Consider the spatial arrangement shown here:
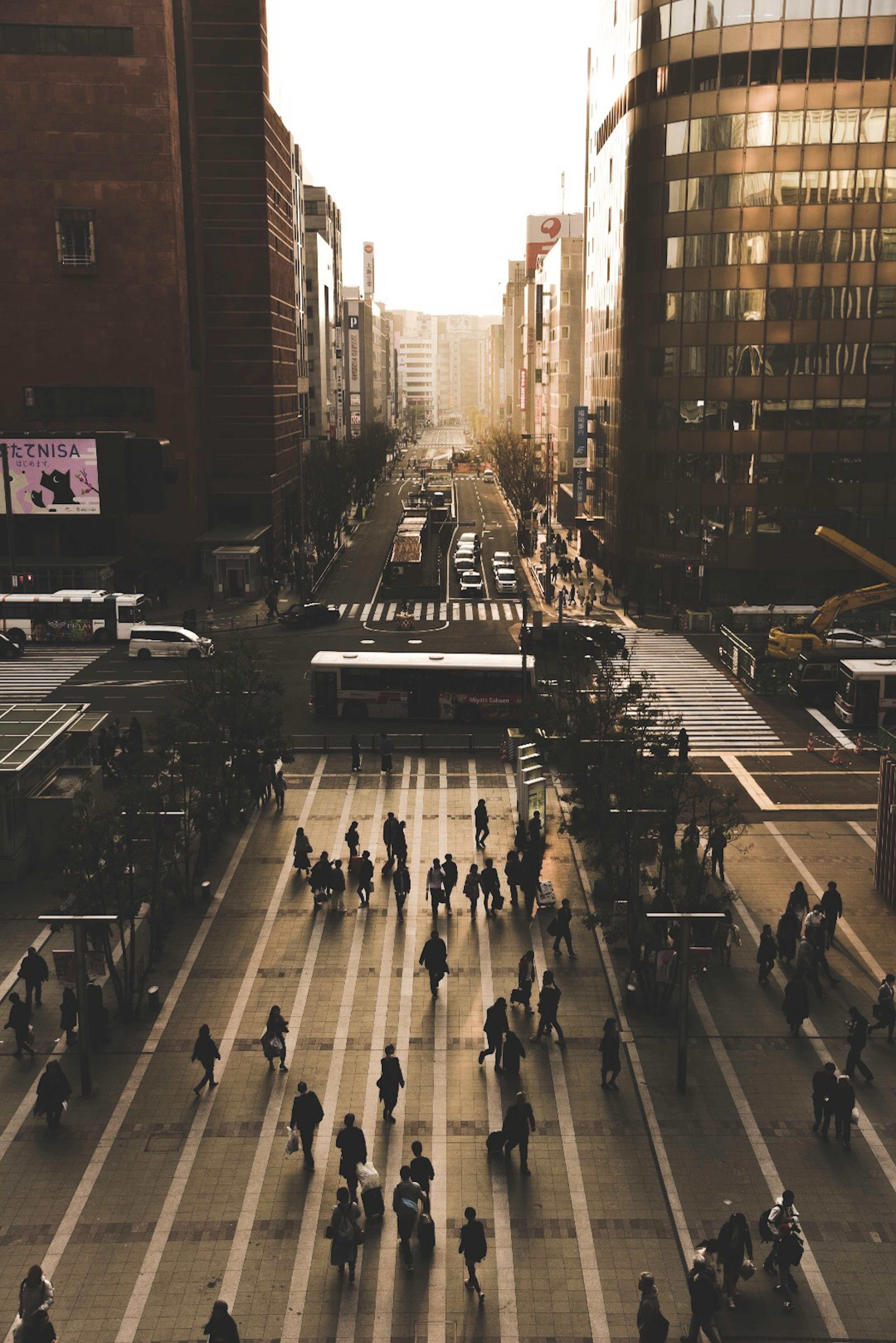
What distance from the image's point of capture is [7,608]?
63312mm

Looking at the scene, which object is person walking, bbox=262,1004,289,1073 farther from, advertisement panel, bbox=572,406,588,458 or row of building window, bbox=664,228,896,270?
advertisement panel, bbox=572,406,588,458

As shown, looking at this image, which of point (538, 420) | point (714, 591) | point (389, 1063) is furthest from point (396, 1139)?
point (538, 420)

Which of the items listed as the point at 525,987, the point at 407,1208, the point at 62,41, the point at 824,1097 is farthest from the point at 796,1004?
the point at 62,41

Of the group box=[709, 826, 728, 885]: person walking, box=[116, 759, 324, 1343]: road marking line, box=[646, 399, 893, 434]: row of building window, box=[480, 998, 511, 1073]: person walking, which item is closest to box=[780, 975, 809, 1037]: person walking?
box=[709, 826, 728, 885]: person walking

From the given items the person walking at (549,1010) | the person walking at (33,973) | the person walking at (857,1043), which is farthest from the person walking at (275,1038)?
the person walking at (857,1043)

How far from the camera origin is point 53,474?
69062 millimetres

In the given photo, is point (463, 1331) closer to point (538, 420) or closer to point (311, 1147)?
point (311, 1147)

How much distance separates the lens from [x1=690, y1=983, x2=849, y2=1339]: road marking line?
17016mm

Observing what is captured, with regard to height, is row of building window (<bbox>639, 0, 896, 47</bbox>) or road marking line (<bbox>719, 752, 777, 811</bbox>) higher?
row of building window (<bbox>639, 0, 896, 47</bbox>)

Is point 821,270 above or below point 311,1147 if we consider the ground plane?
above

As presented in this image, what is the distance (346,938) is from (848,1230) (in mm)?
13870

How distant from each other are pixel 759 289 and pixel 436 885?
172 feet

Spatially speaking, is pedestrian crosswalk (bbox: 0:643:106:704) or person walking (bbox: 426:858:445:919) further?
pedestrian crosswalk (bbox: 0:643:106:704)

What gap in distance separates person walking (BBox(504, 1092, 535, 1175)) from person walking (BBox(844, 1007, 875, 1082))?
251 inches
